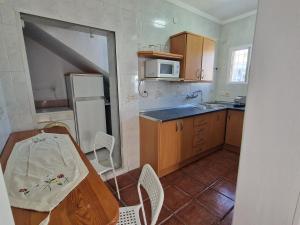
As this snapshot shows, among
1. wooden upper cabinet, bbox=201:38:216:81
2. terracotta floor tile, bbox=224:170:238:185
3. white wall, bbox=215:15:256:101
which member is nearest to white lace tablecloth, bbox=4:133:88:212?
terracotta floor tile, bbox=224:170:238:185

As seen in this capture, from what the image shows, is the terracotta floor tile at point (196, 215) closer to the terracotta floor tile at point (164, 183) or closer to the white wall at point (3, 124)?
the terracotta floor tile at point (164, 183)

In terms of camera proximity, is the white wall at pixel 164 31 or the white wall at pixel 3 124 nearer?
the white wall at pixel 3 124

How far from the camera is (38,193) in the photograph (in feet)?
2.38

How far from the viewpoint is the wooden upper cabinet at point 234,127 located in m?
2.79

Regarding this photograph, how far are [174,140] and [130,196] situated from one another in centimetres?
90

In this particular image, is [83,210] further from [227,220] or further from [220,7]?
[220,7]

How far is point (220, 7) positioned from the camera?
2738 mm

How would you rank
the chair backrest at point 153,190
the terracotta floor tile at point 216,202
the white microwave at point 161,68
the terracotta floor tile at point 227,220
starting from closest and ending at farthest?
the chair backrest at point 153,190 < the terracotta floor tile at point 227,220 < the terracotta floor tile at point 216,202 < the white microwave at point 161,68

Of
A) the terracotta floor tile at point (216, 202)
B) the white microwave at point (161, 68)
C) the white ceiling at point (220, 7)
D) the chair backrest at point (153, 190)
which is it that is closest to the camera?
the chair backrest at point (153, 190)

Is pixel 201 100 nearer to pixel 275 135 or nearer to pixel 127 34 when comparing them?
pixel 127 34

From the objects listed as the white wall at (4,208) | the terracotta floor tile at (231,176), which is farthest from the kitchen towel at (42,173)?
the terracotta floor tile at (231,176)

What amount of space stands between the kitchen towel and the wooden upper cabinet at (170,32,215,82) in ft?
6.64

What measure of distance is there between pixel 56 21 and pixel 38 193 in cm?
159

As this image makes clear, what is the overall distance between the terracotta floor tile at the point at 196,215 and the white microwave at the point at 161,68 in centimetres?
166
